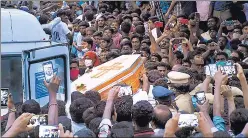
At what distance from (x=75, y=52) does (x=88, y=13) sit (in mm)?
2961

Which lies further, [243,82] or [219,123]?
[243,82]

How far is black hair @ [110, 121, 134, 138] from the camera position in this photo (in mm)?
6047

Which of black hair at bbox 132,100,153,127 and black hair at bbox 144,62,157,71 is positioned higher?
black hair at bbox 132,100,153,127

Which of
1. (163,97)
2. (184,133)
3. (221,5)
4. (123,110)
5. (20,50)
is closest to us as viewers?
(184,133)

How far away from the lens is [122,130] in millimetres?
6102

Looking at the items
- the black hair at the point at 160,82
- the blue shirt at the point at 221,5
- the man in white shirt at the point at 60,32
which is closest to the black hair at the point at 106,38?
the man in white shirt at the point at 60,32

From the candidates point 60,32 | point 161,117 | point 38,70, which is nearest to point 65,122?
point 161,117

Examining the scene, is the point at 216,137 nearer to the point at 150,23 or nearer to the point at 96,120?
the point at 96,120

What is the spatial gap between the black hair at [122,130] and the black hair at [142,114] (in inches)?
3.8

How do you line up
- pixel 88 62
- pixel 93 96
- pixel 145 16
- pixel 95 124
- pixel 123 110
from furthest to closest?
pixel 145 16 → pixel 88 62 → pixel 93 96 → pixel 123 110 → pixel 95 124

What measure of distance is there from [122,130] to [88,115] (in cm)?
101

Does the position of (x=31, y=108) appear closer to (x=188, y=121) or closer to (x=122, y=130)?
(x=122, y=130)

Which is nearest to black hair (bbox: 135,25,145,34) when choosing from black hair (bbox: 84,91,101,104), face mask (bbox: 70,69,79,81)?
face mask (bbox: 70,69,79,81)

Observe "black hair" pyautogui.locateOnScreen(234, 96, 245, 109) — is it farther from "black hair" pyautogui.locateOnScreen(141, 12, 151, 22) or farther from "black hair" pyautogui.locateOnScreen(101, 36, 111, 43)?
"black hair" pyautogui.locateOnScreen(141, 12, 151, 22)
